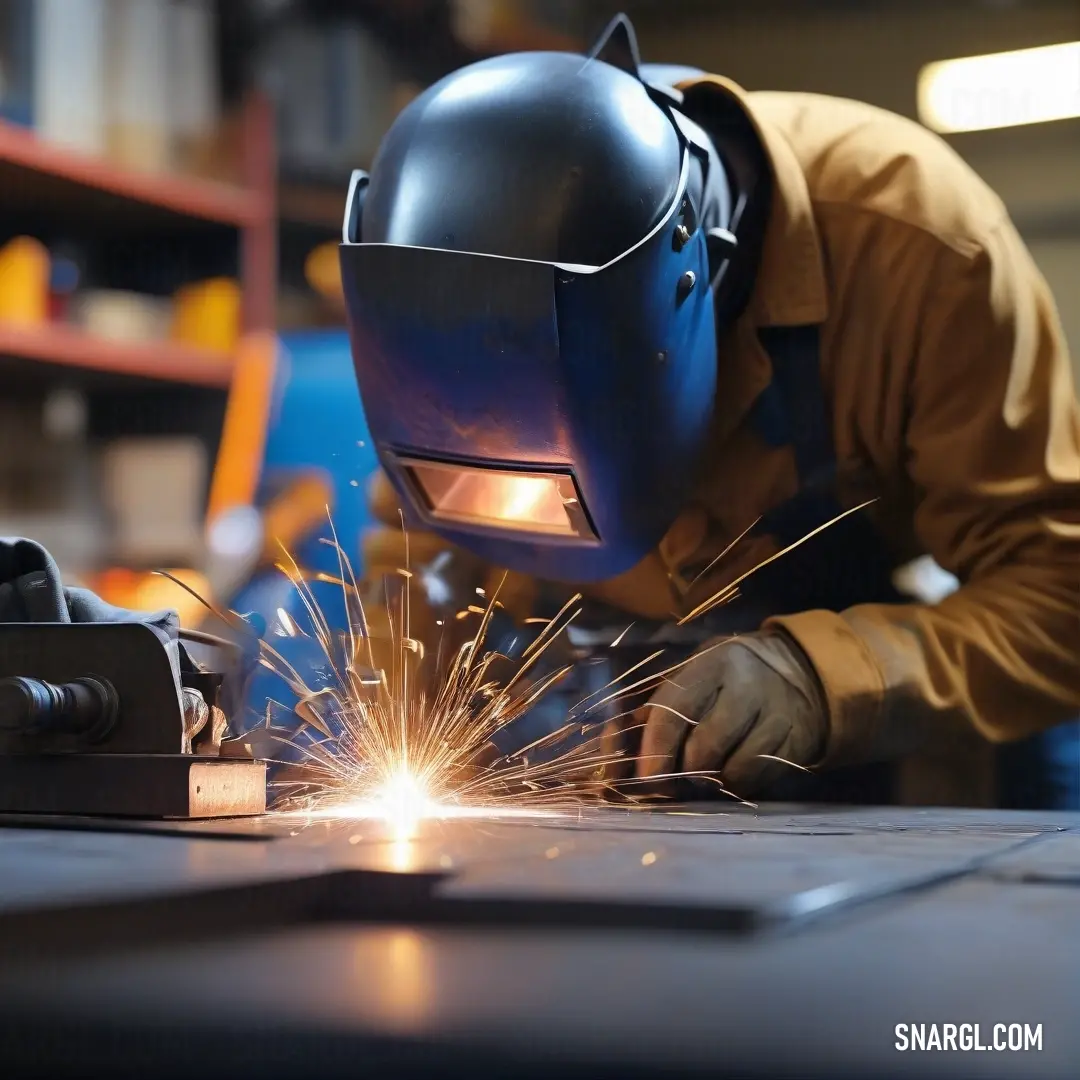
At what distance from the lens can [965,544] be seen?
60.6 inches

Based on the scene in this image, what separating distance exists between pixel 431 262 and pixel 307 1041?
776mm

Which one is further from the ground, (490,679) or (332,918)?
(490,679)

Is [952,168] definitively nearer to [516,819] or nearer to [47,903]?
[516,819]

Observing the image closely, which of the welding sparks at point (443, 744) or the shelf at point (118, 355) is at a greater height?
the shelf at point (118, 355)

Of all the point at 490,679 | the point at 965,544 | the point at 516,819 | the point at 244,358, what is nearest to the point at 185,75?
the point at 244,358

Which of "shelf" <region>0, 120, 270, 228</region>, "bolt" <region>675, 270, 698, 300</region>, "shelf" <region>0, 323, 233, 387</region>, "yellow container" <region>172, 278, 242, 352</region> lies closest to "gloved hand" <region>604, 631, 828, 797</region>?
"bolt" <region>675, 270, 698, 300</region>

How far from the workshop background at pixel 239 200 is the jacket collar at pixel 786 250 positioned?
44.2 inches

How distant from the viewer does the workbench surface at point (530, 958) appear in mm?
448

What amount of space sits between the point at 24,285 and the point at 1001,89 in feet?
→ 6.72

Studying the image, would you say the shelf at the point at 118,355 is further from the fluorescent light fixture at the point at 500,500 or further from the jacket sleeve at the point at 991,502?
the jacket sleeve at the point at 991,502

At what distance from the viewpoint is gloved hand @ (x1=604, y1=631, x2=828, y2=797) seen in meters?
1.33

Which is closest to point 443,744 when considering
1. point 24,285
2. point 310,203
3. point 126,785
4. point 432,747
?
point 432,747

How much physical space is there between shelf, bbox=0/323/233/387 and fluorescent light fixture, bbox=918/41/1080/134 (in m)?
1.68

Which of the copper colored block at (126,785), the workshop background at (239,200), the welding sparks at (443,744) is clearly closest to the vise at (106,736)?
the copper colored block at (126,785)
